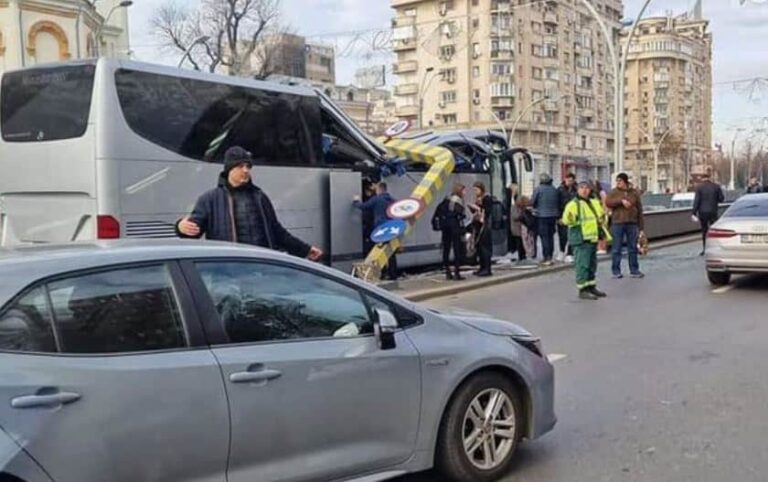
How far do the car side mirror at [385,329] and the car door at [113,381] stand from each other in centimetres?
91

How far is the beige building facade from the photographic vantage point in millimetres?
36906

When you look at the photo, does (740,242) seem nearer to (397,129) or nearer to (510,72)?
(397,129)

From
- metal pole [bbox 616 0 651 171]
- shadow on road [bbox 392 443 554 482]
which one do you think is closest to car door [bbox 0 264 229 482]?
shadow on road [bbox 392 443 554 482]

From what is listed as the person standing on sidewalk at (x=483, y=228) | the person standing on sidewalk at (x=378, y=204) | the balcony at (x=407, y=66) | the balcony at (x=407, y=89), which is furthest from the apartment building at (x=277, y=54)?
the person standing on sidewalk at (x=378, y=204)

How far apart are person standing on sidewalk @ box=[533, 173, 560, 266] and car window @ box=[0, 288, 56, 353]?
13.6 m

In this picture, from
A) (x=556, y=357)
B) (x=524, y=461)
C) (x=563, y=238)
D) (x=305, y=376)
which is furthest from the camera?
(x=563, y=238)

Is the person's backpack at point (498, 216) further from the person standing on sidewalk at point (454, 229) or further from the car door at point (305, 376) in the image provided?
the car door at point (305, 376)

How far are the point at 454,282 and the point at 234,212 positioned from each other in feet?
23.8

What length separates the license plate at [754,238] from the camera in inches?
474

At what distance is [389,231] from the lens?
40.5ft

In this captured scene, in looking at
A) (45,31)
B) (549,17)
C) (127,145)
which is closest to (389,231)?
(127,145)

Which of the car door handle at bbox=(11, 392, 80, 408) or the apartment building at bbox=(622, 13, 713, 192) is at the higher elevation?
the apartment building at bbox=(622, 13, 713, 192)

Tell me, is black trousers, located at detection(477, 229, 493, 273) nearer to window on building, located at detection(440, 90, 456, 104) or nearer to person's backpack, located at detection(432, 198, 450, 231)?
person's backpack, located at detection(432, 198, 450, 231)

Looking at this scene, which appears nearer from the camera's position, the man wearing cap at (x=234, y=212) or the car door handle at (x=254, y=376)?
the car door handle at (x=254, y=376)
